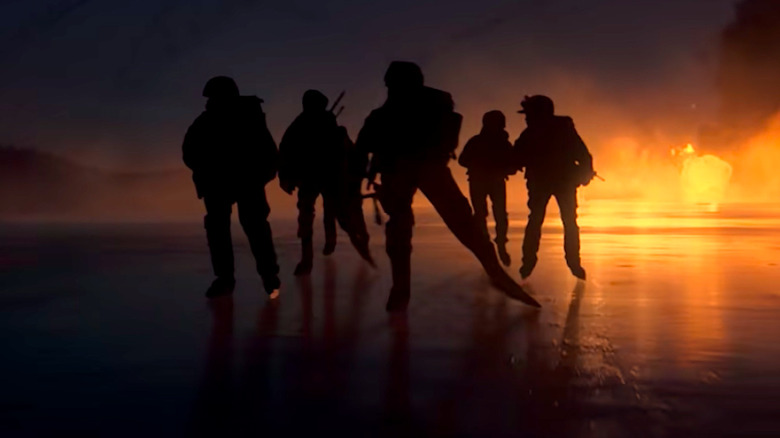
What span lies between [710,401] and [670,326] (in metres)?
2.74

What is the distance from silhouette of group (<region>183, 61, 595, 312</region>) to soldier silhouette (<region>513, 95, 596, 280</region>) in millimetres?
12

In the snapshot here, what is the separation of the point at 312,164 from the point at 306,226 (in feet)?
2.58

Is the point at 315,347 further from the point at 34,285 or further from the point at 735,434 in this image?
the point at 34,285

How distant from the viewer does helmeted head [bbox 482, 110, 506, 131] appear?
1327cm

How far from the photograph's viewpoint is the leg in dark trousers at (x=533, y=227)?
36.6 ft

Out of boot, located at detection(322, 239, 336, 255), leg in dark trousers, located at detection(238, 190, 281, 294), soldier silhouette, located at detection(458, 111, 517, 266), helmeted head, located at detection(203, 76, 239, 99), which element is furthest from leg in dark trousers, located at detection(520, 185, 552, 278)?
boot, located at detection(322, 239, 336, 255)

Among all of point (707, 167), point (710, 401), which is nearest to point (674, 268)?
point (710, 401)

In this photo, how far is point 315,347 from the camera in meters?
6.45

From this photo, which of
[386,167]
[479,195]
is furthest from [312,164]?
[386,167]

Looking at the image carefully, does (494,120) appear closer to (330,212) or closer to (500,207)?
(500,207)

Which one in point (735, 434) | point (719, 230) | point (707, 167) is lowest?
point (735, 434)

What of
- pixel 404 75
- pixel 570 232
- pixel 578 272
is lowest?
pixel 578 272

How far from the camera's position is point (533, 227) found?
1120 cm

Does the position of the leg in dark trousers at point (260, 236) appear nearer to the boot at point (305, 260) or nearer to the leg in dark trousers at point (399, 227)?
the leg in dark trousers at point (399, 227)
